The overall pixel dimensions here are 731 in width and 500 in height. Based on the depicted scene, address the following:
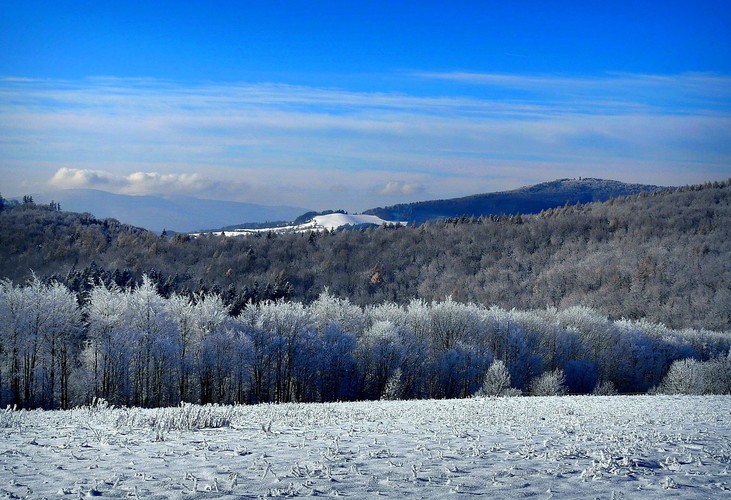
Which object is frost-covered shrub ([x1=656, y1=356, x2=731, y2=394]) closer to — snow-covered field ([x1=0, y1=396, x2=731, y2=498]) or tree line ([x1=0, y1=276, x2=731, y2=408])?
tree line ([x1=0, y1=276, x2=731, y2=408])

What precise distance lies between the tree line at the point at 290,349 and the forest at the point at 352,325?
191 mm

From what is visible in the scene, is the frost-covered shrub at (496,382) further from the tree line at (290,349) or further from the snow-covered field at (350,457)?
the snow-covered field at (350,457)

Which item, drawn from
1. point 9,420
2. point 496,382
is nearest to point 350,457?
point 9,420

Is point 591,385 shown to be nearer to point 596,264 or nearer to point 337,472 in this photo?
point 337,472

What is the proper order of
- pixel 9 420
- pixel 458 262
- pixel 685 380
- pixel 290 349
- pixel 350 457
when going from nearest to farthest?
1. pixel 350 457
2. pixel 9 420
3. pixel 685 380
4. pixel 290 349
5. pixel 458 262

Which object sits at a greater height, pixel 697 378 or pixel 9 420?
pixel 9 420

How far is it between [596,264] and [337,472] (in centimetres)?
16819

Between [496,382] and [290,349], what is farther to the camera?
[290,349]

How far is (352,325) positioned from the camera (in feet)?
238

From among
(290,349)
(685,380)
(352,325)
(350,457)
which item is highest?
(350,457)

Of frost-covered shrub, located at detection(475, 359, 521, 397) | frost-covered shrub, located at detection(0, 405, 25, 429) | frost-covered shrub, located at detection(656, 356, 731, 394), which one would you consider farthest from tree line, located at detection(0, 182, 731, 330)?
frost-covered shrub, located at detection(0, 405, 25, 429)

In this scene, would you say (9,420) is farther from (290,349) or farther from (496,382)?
(290,349)

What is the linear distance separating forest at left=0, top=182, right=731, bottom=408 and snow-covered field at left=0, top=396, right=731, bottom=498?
3306cm

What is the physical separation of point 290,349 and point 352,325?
1165 centimetres
